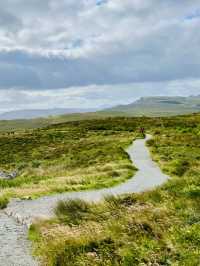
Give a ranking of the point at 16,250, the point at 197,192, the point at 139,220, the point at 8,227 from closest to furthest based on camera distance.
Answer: the point at 139,220 → the point at 16,250 → the point at 197,192 → the point at 8,227

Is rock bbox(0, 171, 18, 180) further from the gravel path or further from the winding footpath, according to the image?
the gravel path

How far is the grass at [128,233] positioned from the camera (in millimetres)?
9109

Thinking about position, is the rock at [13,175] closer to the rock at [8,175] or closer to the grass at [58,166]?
the rock at [8,175]

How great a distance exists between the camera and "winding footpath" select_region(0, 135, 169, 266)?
11625mm

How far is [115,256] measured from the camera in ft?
31.0

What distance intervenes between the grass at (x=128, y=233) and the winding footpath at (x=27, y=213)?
49 cm

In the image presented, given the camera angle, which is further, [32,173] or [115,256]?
[32,173]

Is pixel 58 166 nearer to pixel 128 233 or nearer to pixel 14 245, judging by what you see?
pixel 14 245

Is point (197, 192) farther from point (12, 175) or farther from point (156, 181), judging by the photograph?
point (12, 175)

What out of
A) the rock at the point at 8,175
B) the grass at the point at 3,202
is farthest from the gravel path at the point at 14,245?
the rock at the point at 8,175

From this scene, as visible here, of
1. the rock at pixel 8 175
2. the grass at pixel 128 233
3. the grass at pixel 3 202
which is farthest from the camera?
the rock at pixel 8 175

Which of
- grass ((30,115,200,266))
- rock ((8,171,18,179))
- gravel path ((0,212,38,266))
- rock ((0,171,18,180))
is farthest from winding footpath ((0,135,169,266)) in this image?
rock ((8,171,18,179))

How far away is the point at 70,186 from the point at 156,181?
216 inches

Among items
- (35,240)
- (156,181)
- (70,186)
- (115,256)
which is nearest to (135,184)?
(156,181)
